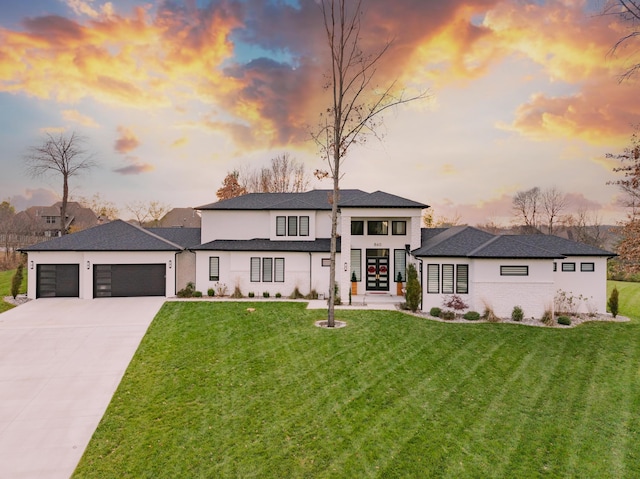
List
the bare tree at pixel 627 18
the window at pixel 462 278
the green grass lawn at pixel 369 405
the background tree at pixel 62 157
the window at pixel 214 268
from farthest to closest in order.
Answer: the background tree at pixel 62 157, the window at pixel 214 268, the window at pixel 462 278, the bare tree at pixel 627 18, the green grass lawn at pixel 369 405

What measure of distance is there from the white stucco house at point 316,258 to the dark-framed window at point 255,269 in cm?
7

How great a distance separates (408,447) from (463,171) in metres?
24.9

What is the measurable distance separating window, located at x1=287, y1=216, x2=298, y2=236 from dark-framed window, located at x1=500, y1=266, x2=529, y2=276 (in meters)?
13.0

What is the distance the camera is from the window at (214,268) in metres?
21.5

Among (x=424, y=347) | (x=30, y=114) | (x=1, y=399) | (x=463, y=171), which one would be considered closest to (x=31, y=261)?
(x=30, y=114)

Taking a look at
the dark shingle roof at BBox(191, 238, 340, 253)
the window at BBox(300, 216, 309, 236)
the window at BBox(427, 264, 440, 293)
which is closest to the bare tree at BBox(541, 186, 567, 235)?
the window at BBox(427, 264, 440, 293)

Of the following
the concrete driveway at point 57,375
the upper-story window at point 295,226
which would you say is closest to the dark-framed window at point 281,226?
the upper-story window at point 295,226

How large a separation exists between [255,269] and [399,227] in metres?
9.98

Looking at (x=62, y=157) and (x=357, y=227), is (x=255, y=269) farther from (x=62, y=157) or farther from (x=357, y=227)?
(x=62, y=157)

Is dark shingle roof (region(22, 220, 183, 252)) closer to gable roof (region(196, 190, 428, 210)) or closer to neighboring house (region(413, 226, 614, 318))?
gable roof (region(196, 190, 428, 210))

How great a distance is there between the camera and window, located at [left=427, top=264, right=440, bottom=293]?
1794 cm

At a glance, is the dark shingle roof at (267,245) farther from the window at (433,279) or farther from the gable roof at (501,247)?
the gable roof at (501,247)

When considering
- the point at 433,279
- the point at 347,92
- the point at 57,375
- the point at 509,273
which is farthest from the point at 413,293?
the point at 57,375

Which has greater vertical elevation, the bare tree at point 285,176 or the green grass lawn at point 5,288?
the bare tree at point 285,176
